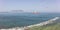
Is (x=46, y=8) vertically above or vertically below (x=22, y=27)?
above

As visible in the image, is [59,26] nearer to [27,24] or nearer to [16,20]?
[27,24]

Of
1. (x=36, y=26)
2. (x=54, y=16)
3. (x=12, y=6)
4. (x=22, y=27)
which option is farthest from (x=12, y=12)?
(x=54, y=16)

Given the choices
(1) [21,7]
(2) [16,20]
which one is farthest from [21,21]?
(1) [21,7]

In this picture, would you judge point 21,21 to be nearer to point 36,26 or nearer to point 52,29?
point 36,26

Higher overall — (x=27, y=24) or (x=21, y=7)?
(x=21, y=7)

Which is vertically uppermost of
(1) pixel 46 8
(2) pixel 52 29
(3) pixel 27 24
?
(1) pixel 46 8
